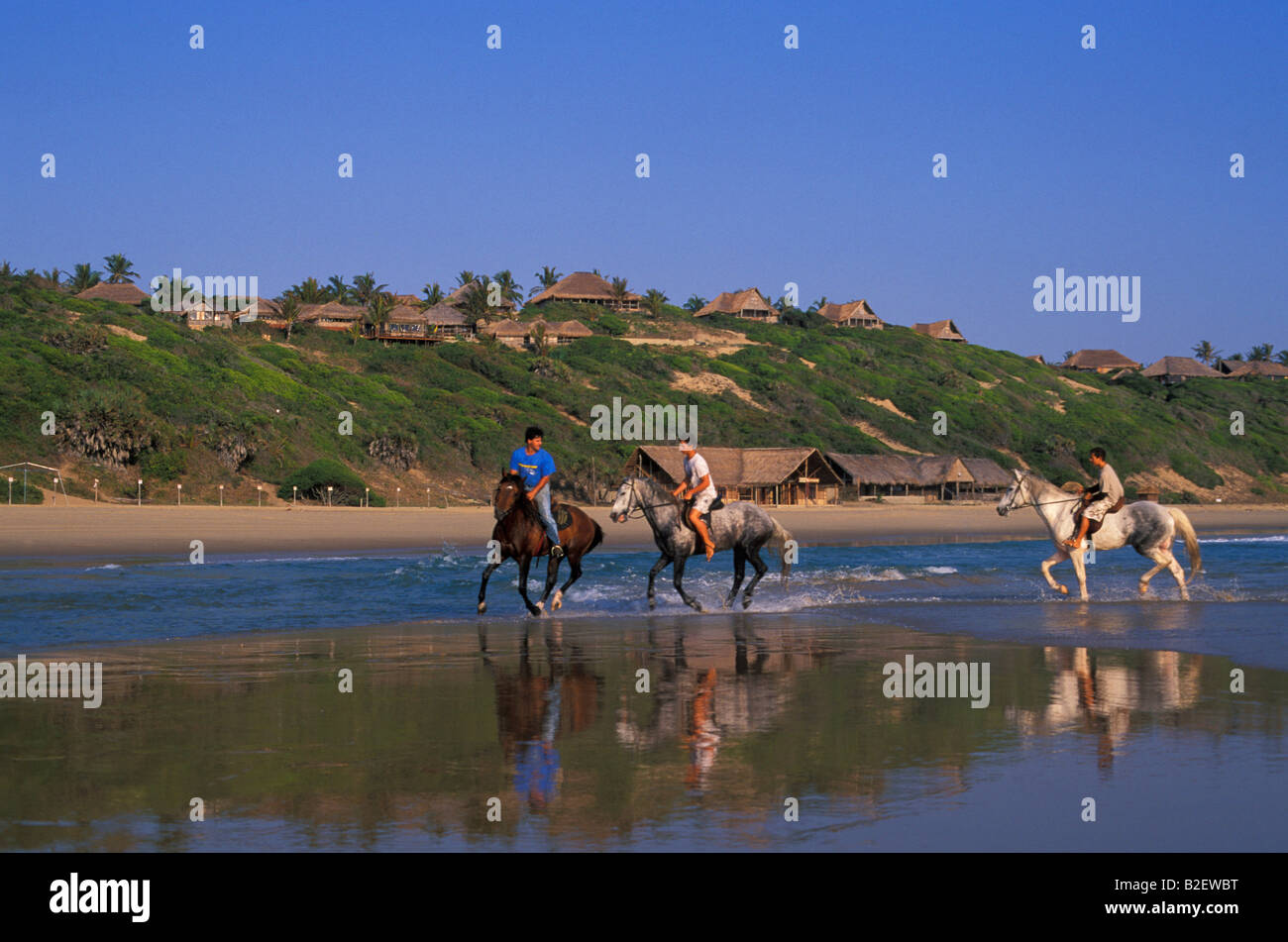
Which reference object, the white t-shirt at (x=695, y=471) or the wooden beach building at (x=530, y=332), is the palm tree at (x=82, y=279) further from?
the white t-shirt at (x=695, y=471)

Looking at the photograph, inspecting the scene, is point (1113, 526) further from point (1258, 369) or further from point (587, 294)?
point (1258, 369)

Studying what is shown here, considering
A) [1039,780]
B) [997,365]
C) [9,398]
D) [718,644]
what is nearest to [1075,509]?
[718,644]

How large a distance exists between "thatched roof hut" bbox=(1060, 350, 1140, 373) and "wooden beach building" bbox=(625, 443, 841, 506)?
111 meters

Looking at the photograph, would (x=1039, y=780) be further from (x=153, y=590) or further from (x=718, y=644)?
(x=153, y=590)

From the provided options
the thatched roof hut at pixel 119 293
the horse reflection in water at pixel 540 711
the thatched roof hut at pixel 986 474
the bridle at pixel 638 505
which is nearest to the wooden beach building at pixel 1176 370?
the thatched roof hut at pixel 986 474

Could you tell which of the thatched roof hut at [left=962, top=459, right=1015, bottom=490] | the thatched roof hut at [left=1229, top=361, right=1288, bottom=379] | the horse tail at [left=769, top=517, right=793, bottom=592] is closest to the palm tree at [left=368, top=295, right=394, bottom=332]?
the thatched roof hut at [left=962, top=459, right=1015, bottom=490]

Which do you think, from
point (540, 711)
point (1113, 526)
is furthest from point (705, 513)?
point (540, 711)

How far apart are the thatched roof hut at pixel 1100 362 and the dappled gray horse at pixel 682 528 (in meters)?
164

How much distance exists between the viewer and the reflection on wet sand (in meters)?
5.73

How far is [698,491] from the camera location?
1739 cm

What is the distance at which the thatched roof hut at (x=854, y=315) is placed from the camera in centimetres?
16262

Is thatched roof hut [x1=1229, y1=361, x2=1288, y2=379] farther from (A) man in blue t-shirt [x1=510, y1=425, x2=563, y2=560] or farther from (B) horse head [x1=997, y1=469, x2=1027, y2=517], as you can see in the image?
(A) man in blue t-shirt [x1=510, y1=425, x2=563, y2=560]

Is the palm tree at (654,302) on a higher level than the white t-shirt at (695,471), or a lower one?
higher

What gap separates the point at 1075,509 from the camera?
61.7ft
